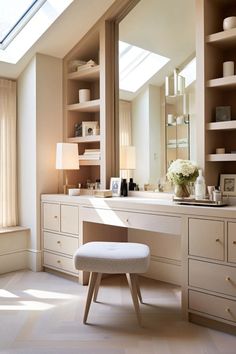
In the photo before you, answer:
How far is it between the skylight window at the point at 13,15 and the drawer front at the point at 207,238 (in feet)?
8.02

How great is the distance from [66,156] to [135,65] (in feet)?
3.59

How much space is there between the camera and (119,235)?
3.66m

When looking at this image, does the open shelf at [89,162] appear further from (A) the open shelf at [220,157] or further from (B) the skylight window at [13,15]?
(B) the skylight window at [13,15]

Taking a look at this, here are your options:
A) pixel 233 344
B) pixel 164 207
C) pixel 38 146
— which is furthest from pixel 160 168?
pixel 233 344

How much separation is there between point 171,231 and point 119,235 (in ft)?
3.78

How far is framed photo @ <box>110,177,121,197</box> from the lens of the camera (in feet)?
11.0

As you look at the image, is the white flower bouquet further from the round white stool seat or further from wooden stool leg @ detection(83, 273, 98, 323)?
wooden stool leg @ detection(83, 273, 98, 323)

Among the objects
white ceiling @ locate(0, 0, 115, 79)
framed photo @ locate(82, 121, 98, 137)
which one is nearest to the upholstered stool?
framed photo @ locate(82, 121, 98, 137)

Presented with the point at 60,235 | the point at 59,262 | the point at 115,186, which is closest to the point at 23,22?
the point at 115,186

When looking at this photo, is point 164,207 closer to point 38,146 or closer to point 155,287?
point 155,287

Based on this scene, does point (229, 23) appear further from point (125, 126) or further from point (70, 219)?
point (70, 219)

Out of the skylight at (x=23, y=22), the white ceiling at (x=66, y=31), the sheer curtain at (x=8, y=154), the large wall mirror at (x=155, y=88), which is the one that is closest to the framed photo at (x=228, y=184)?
the large wall mirror at (x=155, y=88)

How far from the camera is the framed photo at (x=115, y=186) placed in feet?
11.0

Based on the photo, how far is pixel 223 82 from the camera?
2.72 meters
